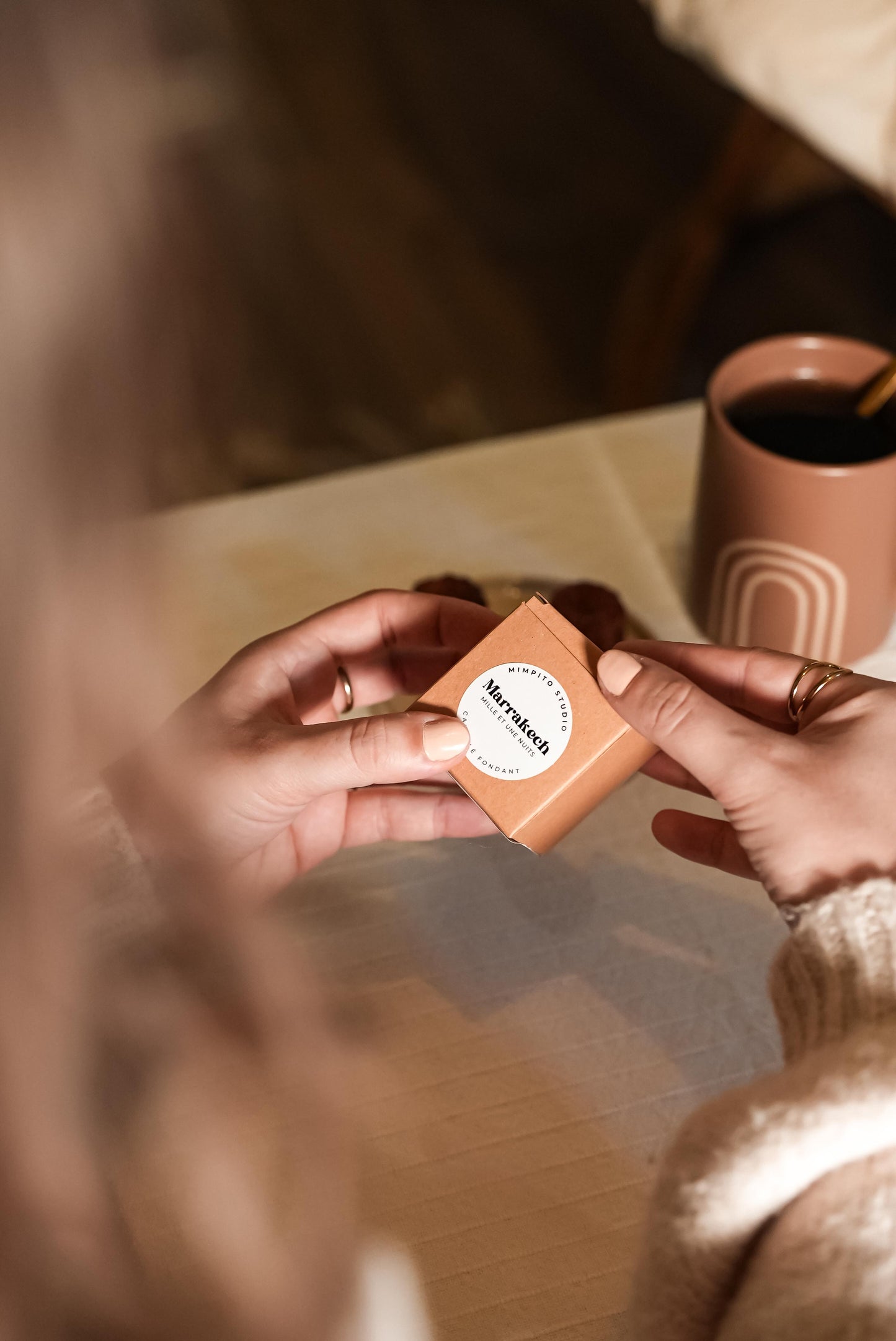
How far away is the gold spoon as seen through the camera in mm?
637

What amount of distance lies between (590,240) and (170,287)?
165 cm

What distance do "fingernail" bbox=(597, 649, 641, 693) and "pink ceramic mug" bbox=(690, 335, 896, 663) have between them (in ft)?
0.57

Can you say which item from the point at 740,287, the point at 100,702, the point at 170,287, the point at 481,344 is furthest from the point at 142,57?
the point at 740,287

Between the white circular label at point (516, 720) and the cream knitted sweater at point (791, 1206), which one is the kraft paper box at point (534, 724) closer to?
the white circular label at point (516, 720)

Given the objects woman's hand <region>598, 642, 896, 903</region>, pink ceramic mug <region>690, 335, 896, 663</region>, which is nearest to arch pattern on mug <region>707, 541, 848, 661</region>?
pink ceramic mug <region>690, 335, 896, 663</region>

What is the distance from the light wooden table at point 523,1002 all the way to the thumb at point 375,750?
2.7 inches

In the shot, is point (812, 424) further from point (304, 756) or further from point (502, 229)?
point (502, 229)

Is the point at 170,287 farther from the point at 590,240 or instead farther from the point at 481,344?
the point at 590,240

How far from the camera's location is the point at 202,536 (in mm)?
812

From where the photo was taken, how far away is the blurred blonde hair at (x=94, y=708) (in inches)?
11.3

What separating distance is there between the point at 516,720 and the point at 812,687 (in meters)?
0.15

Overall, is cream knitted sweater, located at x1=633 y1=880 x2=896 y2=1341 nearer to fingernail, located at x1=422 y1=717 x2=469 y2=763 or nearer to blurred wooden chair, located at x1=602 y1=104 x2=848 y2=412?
fingernail, located at x1=422 y1=717 x2=469 y2=763

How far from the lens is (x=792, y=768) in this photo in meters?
0.48

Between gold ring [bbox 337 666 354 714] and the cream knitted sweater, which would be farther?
gold ring [bbox 337 666 354 714]
